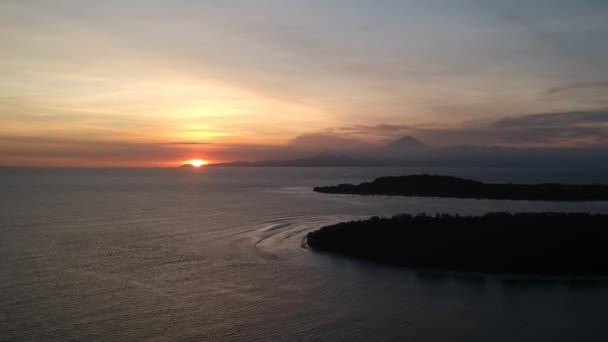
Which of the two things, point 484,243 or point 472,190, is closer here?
point 484,243

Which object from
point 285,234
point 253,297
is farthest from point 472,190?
point 253,297

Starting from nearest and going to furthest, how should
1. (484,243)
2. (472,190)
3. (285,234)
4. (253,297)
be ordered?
1. (253,297)
2. (484,243)
3. (285,234)
4. (472,190)

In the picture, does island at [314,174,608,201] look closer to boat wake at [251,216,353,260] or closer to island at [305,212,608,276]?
boat wake at [251,216,353,260]

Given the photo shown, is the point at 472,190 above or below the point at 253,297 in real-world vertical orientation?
above

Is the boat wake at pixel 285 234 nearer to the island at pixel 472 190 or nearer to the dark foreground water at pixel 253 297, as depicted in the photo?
the dark foreground water at pixel 253 297

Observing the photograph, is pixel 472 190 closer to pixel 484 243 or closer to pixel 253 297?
pixel 484 243

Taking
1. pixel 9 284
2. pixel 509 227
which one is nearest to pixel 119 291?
pixel 9 284

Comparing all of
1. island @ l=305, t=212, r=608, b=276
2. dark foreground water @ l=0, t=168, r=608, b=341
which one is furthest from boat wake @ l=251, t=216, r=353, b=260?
island @ l=305, t=212, r=608, b=276
